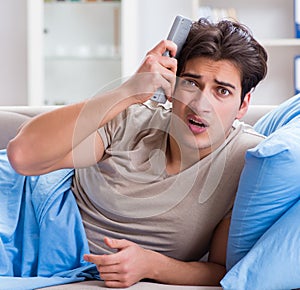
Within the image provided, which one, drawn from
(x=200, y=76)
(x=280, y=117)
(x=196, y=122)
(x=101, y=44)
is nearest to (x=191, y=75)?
(x=200, y=76)

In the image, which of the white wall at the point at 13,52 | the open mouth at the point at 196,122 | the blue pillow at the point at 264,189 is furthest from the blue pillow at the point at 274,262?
the white wall at the point at 13,52

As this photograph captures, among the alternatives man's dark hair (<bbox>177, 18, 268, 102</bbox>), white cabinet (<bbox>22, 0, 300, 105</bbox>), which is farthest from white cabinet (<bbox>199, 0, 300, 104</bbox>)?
man's dark hair (<bbox>177, 18, 268, 102</bbox>)

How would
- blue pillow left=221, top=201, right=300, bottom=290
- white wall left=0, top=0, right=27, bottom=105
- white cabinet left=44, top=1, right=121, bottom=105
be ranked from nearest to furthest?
blue pillow left=221, top=201, right=300, bottom=290 → white cabinet left=44, top=1, right=121, bottom=105 → white wall left=0, top=0, right=27, bottom=105

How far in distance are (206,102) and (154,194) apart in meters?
0.24

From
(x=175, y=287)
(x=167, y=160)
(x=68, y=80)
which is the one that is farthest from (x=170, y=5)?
A: (x=175, y=287)

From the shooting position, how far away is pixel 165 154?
63.6 inches

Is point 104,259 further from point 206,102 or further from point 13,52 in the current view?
point 13,52

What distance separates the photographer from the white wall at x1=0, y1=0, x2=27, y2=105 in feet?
14.3

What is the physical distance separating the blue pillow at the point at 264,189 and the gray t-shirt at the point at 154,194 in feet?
0.49

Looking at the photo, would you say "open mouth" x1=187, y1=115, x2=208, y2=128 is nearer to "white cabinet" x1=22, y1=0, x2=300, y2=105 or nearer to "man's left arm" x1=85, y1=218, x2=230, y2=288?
"man's left arm" x1=85, y1=218, x2=230, y2=288

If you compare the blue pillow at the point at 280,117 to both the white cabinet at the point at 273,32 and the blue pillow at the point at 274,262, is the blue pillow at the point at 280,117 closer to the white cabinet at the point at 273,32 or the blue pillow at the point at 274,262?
the blue pillow at the point at 274,262

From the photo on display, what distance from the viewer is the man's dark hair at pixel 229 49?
5.12 ft

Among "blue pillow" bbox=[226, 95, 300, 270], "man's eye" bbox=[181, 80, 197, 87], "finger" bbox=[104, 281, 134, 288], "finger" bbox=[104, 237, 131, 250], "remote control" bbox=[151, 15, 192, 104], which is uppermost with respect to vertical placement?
"remote control" bbox=[151, 15, 192, 104]

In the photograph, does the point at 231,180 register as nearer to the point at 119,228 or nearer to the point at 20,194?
the point at 119,228
